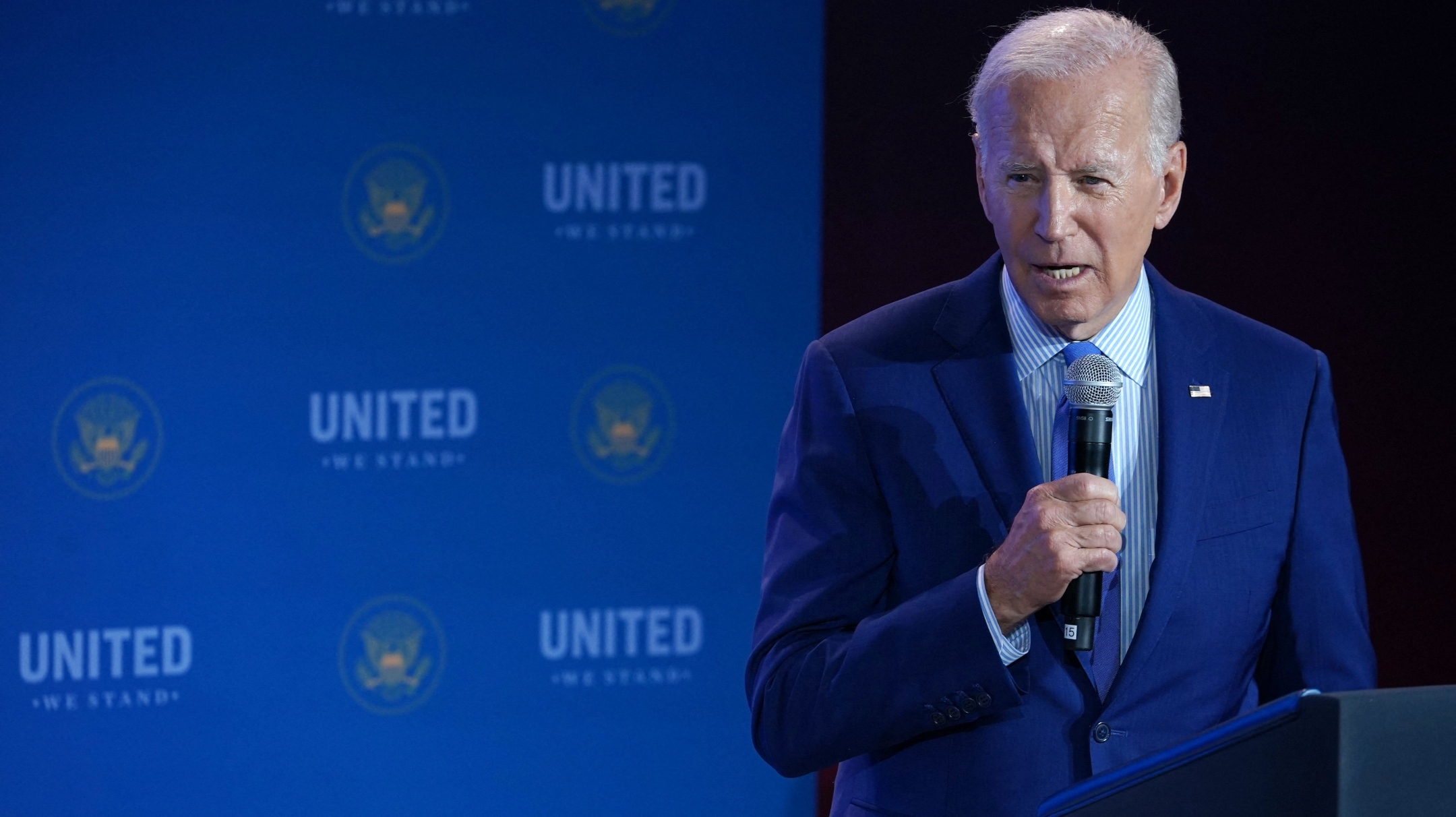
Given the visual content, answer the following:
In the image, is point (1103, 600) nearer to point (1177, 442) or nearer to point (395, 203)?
point (1177, 442)

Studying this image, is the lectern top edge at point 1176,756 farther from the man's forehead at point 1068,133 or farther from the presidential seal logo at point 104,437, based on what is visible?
the presidential seal logo at point 104,437

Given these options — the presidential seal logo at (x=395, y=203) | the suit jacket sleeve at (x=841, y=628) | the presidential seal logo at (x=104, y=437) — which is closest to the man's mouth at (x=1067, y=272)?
the suit jacket sleeve at (x=841, y=628)

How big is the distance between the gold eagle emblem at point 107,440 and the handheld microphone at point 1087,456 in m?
2.37

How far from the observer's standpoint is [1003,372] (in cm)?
156

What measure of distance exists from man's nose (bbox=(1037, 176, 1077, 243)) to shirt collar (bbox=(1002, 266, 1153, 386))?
140 millimetres

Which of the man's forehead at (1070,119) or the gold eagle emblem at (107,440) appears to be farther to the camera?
the gold eagle emblem at (107,440)

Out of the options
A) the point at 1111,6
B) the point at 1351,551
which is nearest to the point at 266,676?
the point at 1351,551

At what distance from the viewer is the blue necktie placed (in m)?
1.47

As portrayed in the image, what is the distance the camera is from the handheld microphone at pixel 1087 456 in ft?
4.42

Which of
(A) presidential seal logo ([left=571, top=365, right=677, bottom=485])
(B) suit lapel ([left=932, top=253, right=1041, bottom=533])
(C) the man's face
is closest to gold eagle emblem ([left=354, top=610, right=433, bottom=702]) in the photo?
(A) presidential seal logo ([left=571, top=365, right=677, bottom=485])

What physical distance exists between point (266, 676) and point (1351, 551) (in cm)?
241

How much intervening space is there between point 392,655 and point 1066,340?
6.93 feet

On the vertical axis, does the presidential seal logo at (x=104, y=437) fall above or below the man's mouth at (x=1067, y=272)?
below

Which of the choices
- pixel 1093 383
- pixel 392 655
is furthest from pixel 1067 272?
pixel 392 655
